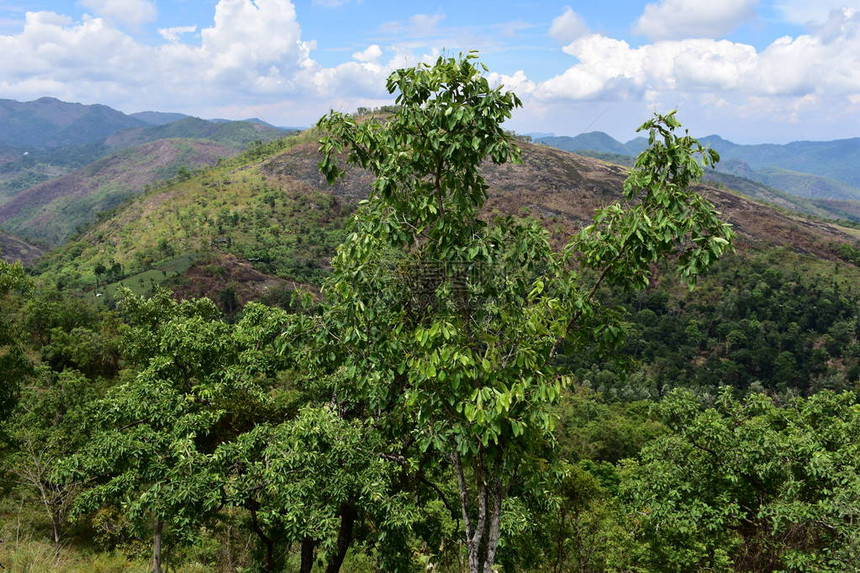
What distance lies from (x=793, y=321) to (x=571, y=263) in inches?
4117

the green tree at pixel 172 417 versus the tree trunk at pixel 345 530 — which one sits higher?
the green tree at pixel 172 417

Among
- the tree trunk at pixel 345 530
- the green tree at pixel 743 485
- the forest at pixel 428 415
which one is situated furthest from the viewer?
the green tree at pixel 743 485

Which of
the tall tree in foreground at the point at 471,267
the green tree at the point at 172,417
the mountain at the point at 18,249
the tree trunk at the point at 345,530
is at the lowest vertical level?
the mountain at the point at 18,249

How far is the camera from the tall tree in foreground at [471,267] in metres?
3.82

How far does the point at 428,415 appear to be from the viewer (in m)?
4.22

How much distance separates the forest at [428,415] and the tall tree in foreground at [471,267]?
3 centimetres

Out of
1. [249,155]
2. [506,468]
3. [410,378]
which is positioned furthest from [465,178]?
[249,155]

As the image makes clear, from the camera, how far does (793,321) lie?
281 feet

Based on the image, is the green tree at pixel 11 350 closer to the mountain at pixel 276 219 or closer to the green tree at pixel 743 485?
the green tree at pixel 743 485

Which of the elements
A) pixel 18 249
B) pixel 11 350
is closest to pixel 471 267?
pixel 11 350

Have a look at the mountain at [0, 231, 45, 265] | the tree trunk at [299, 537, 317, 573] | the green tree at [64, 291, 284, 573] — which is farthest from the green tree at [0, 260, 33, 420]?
the mountain at [0, 231, 45, 265]

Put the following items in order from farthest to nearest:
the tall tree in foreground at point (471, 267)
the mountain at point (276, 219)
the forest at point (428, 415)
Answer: the mountain at point (276, 219), the forest at point (428, 415), the tall tree in foreground at point (471, 267)

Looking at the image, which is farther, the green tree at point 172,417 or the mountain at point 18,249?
the mountain at point 18,249

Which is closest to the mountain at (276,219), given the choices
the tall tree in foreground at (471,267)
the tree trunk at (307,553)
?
the tree trunk at (307,553)
